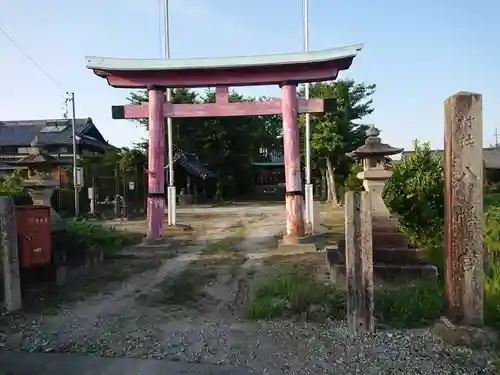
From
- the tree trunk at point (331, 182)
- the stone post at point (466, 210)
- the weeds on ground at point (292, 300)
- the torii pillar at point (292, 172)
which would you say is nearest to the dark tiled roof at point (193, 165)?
the tree trunk at point (331, 182)

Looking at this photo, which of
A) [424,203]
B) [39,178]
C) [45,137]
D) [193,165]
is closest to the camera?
[424,203]

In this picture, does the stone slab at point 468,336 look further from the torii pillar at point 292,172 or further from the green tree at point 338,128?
the green tree at point 338,128

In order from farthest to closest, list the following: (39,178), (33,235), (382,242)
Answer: (39,178), (382,242), (33,235)

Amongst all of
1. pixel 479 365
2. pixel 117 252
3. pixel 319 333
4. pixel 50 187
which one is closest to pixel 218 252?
pixel 117 252

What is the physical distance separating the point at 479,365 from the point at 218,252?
6.84 m

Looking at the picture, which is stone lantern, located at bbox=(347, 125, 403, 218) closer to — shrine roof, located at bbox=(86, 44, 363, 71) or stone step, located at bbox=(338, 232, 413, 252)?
stone step, located at bbox=(338, 232, 413, 252)

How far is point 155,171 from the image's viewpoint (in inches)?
436

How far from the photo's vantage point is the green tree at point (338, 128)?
2462cm

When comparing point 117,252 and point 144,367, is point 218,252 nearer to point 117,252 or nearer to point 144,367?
point 117,252

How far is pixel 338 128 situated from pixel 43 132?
1933 cm

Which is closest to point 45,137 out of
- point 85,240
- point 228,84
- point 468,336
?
point 85,240

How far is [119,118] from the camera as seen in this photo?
11523 mm

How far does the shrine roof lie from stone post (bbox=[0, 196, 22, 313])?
5774 millimetres

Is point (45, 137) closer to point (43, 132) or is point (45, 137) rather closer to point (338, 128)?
point (43, 132)
